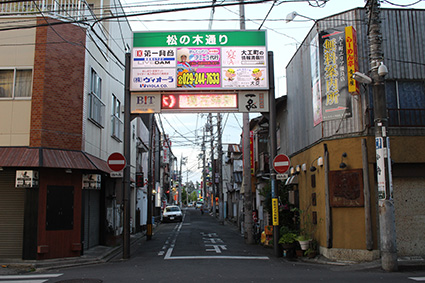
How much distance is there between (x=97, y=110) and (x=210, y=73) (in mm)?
5291

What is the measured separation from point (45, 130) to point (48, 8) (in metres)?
4.64

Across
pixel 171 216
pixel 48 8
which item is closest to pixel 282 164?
pixel 48 8

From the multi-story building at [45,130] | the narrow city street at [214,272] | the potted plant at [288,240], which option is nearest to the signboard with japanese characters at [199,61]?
the multi-story building at [45,130]

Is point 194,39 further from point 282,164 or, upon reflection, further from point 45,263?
point 45,263

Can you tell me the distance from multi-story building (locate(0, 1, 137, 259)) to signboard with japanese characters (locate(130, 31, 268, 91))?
6.86ft

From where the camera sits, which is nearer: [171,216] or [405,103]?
[405,103]

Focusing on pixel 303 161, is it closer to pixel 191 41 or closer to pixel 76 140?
pixel 191 41

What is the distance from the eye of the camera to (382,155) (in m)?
10.3

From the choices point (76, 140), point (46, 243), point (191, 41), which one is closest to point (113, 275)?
point (46, 243)

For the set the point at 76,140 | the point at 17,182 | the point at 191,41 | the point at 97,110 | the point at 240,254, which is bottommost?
the point at 240,254

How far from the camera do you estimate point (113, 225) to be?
60.3 ft

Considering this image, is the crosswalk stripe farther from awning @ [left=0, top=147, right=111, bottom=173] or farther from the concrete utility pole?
the concrete utility pole

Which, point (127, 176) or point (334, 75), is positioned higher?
point (334, 75)

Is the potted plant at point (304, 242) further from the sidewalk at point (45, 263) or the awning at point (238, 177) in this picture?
the awning at point (238, 177)
